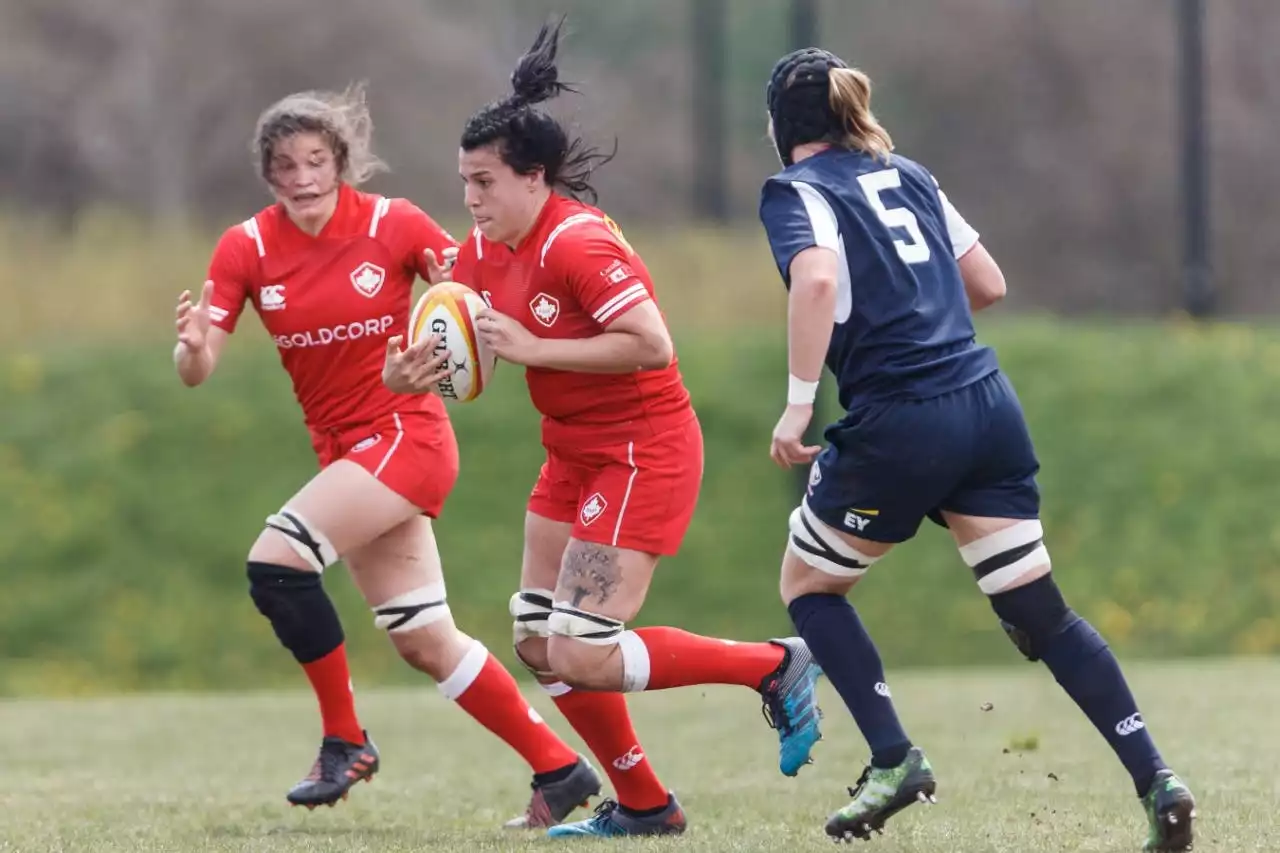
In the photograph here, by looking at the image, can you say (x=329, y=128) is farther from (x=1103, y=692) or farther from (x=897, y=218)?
(x=1103, y=692)

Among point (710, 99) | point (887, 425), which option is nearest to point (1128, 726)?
point (887, 425)

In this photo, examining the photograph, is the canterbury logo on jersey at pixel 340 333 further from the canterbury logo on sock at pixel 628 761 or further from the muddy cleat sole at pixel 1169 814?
the muddy cleat sole at pixel 1169 814

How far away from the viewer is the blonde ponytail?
509 cm

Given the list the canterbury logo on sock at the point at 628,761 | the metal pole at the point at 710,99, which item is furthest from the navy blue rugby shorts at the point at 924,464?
the metal pole at the point at 710,99

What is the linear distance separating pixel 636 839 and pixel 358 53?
24962mm

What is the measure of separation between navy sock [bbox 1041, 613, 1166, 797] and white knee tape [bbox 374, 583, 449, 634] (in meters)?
2.12

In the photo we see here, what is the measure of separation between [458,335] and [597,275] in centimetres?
45

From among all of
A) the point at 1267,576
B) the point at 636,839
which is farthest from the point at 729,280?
the point at 636,839

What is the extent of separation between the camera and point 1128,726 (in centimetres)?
488

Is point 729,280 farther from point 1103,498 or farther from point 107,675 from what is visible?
point 107,675

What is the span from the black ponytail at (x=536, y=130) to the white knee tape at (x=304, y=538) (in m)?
1.37

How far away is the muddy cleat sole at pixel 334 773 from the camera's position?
20.2ft

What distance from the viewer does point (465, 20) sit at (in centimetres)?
3269

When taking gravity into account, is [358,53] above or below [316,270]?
above
